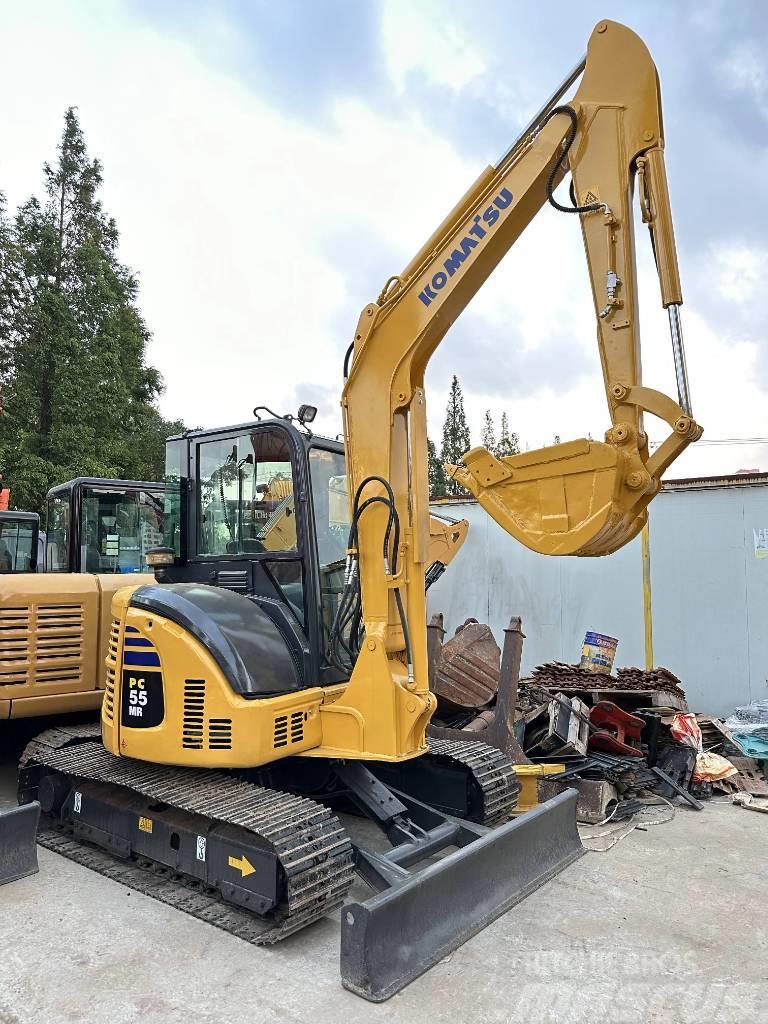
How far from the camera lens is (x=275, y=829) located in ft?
11.8

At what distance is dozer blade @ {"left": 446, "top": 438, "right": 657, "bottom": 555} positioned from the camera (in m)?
3.70

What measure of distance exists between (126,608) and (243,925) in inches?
72.7

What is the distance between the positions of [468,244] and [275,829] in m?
3.16

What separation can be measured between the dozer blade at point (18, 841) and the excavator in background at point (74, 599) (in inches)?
→ 45.7

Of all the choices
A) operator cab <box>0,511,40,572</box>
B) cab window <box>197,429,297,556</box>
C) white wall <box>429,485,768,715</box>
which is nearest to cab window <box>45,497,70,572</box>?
operator cab <box>0,511,40,572</box>

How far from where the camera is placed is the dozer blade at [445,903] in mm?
3213

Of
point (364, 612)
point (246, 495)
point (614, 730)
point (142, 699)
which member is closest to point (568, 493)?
point (364, 612)

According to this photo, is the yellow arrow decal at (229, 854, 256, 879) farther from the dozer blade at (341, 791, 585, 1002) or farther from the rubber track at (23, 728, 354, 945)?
the dozer blade at (341, 791, 585, 1002)

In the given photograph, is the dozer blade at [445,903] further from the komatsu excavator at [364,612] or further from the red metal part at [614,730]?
the red metal part at [614,730]

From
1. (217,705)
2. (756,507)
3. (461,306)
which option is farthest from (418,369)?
(756,507)

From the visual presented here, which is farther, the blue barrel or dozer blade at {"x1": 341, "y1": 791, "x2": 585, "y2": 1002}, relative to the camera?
the blue barrel

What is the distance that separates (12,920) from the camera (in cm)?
390

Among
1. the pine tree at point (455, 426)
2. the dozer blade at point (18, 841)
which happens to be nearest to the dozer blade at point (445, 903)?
the dozer blade at point (18, 841)

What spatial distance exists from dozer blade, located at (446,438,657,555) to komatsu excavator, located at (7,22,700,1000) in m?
0.01
